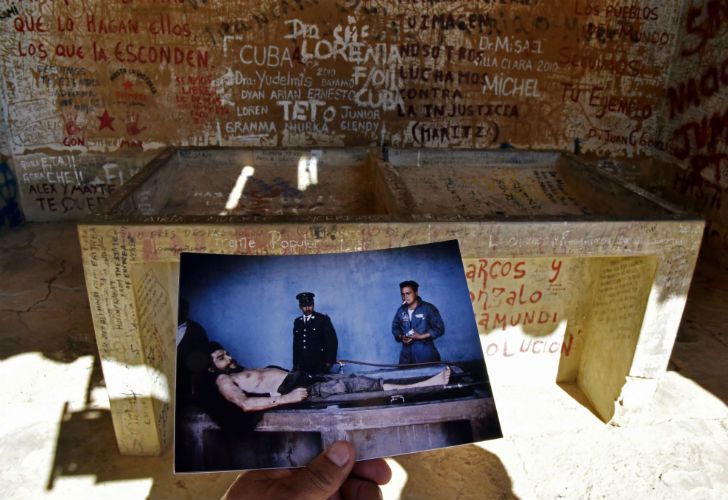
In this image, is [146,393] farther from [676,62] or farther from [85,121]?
[676,62]

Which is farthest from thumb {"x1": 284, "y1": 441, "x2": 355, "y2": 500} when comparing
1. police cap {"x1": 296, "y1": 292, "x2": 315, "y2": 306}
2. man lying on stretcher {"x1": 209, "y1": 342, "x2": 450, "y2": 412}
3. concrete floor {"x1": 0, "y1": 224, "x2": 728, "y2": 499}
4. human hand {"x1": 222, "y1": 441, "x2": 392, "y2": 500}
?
concrete floor {"x1": 0, "y1": 224, "x2": 728, "y2": 499}

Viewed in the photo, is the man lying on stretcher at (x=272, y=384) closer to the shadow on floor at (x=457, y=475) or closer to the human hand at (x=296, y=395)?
the human hand at (x=296, y=395)

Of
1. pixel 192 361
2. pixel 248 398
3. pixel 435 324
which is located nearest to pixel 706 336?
pixel 435 324

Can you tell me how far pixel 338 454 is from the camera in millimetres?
1514

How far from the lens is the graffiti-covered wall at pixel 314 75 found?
587 centimetres

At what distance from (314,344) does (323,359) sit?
58mm

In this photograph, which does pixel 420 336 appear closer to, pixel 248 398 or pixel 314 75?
pixel 248 398

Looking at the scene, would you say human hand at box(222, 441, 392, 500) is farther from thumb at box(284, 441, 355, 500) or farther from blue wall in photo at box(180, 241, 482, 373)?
blue wall in photo at box(180, 241, 482, 373)

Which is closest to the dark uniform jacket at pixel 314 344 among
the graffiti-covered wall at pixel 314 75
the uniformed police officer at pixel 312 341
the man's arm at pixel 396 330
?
the uniformed police officer at pixel 312 341

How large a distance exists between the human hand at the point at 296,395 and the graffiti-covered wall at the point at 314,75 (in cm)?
514

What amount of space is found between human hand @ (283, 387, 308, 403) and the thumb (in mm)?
168

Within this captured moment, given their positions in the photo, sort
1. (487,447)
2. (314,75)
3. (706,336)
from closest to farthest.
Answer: (487,447) < (706,336) < (314,75)

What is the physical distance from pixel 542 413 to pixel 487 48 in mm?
4367

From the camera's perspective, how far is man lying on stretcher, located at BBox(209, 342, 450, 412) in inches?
62.9
